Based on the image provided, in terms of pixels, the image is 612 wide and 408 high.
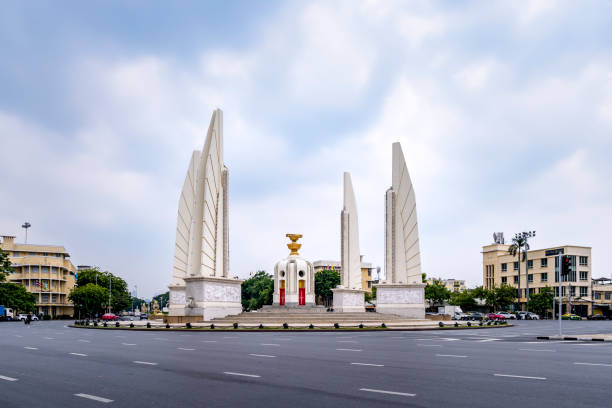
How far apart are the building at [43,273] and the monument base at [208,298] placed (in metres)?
50.0

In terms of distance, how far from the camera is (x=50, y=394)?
28.5ft

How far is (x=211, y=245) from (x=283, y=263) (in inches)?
615

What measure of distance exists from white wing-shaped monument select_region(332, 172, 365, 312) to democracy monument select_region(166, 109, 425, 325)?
96 mm

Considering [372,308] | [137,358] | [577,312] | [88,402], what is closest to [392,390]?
[88,402]

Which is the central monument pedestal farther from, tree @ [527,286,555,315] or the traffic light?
tree @ [527,286,555,315]

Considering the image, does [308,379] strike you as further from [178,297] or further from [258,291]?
[258,291]

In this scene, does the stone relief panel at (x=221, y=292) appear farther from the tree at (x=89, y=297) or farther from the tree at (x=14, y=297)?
the tree at (x=89, y=297)

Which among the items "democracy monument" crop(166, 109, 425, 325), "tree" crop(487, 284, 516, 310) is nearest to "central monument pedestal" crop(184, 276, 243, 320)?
"democracy monument" crop(166, 109, 425, 325)

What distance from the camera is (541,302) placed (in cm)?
7475

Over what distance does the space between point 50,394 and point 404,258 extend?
40.8 metres

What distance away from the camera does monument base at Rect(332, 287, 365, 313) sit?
51.2 metres

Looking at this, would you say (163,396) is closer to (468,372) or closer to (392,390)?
(392,390)

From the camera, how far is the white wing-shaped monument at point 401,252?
1822 inches

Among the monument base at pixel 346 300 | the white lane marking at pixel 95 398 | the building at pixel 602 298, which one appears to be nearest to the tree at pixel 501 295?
the building at pixel 602 298
